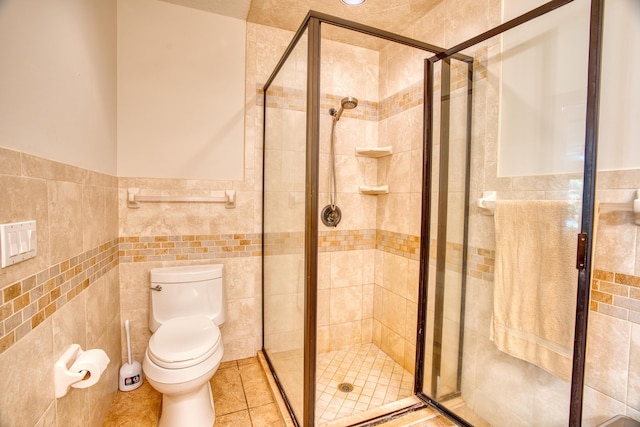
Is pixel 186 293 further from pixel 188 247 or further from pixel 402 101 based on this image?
pixel 402 101

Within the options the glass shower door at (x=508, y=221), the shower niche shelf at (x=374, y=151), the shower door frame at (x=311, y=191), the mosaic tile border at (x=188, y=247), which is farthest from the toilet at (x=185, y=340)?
the shower niche shelf at (x=374, y=151)

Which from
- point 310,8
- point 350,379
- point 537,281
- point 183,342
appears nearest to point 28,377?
point 183,342

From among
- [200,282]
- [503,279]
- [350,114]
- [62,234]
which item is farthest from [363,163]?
[62,234]

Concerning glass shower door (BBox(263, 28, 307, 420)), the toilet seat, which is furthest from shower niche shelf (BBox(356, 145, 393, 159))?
the toilet seat

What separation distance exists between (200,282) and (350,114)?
1627 mm

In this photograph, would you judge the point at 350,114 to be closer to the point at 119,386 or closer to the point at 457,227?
the point at 457,227

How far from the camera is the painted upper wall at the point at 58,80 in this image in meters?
0.80

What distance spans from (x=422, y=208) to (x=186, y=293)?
1545mm

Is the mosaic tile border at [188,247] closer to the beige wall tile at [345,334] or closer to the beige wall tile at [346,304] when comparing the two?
the beige wall tile at [346,304]

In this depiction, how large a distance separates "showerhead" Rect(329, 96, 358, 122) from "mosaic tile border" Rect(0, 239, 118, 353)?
1.68 meters

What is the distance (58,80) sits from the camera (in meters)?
1.05

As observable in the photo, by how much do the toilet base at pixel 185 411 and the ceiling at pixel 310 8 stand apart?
2.28 m

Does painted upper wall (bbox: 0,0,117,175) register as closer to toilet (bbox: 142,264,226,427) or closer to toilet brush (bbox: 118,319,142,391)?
toilet (bbox: 142,264,226,427)

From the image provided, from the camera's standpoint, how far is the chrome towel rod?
179 cm
